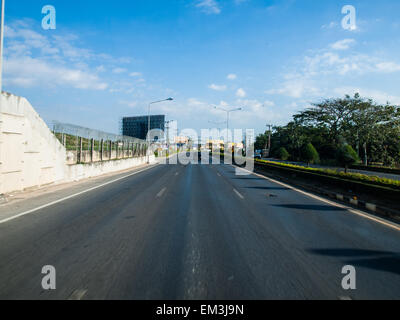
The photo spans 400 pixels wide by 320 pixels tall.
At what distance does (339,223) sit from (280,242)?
270cm

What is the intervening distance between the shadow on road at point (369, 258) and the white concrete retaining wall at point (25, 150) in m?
11.3

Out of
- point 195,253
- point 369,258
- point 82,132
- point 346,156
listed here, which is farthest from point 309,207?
point 346,156

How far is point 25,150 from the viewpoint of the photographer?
1134 cm

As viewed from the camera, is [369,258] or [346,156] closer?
[369,258]

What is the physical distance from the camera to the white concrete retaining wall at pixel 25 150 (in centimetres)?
1026

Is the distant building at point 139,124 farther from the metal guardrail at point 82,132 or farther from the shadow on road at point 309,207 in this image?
the shadow on road at point 309,207

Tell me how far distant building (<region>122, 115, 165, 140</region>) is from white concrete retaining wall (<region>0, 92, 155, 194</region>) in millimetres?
55767

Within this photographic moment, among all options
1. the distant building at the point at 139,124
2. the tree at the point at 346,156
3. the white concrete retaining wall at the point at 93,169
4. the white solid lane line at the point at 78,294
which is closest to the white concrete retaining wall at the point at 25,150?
the white concrete retaining wall at the point at 93,169

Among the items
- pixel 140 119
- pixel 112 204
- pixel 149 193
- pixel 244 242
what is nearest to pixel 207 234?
pixel 244 242

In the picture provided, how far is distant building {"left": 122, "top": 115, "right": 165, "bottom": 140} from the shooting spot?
230 feet

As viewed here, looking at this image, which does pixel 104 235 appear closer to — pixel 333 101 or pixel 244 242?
pixel 244 242

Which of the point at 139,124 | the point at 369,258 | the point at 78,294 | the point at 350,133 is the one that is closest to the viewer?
the point at 78,294

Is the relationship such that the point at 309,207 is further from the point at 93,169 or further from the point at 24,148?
the point at 93,169

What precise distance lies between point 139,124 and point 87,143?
5283 cm
